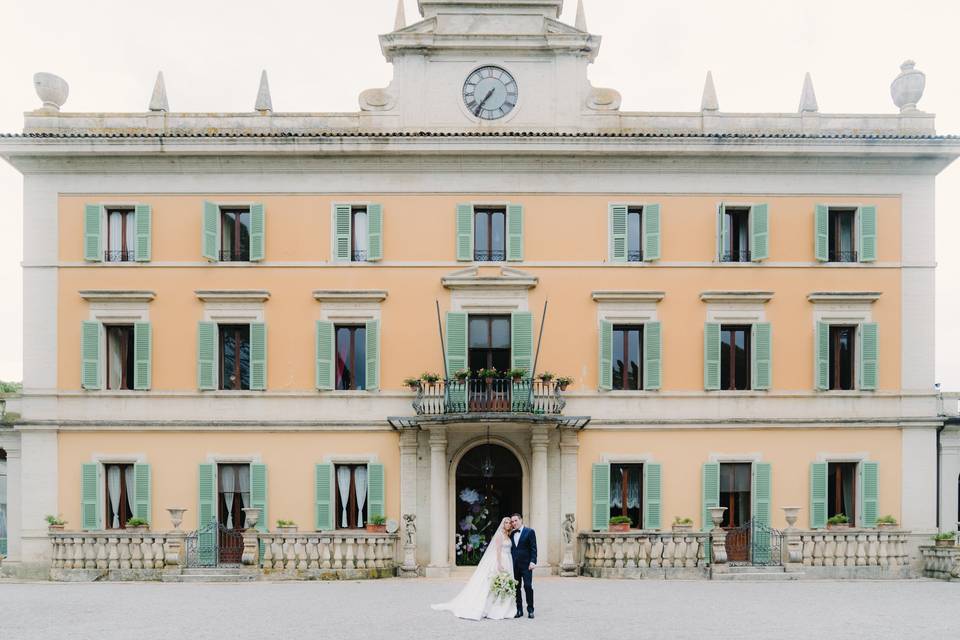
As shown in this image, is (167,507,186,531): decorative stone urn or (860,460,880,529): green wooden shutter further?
(860,460,880,529): green wooden shutter

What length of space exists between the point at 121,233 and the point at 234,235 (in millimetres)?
3114

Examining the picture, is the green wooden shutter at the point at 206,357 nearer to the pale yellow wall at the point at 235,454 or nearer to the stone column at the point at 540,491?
the pale yellow wall at the point at 235,454

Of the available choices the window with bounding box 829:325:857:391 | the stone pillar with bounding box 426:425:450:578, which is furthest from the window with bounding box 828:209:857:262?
the stone pillar with bounding box 426:425:450:578

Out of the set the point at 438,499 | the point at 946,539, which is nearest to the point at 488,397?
the point at 438,499

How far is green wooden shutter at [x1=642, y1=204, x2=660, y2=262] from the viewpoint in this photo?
2755 centimetres

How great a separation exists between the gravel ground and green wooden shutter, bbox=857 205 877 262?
891cm

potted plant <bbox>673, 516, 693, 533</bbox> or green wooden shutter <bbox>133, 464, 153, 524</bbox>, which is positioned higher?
green wooden shutter <bbox>133, 464, 153, 524</bbox>

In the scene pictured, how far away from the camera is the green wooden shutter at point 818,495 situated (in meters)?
27.0

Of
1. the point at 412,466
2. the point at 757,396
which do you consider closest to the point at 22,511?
the point at 412,466

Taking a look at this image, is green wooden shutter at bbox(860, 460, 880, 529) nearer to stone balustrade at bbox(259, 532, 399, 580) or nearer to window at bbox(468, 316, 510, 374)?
window at bbox(468, 316, 510, 374)

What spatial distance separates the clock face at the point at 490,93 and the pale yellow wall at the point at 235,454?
9.31 meters

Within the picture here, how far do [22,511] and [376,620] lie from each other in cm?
1480

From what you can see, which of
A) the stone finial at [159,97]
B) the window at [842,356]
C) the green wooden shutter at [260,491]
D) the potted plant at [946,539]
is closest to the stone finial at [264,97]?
the stone finial at [159,97]

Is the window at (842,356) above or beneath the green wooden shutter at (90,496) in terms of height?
above
